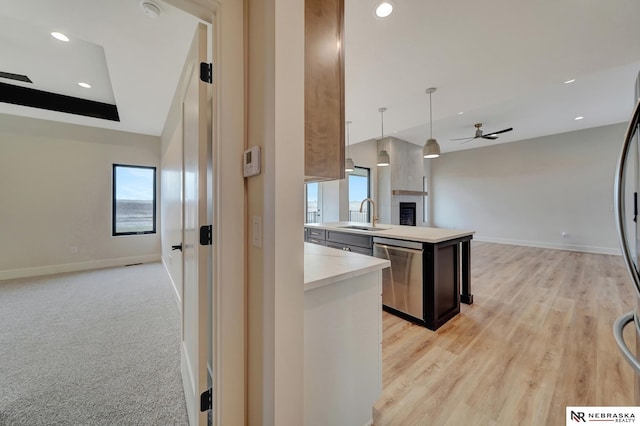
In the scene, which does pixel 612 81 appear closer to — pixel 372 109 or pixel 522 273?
pixel 522 273

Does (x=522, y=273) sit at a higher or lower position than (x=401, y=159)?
lower

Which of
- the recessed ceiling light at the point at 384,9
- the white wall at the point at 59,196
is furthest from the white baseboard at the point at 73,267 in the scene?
the recessed ceiling light at the point at 384,9

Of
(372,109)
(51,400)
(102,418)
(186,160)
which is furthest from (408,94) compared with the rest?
(51,400)

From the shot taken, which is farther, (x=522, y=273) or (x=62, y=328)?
(x=522, y=273)

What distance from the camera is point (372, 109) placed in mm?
3787

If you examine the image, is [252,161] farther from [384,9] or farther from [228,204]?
[384,9]

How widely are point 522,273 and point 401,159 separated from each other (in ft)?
13.2

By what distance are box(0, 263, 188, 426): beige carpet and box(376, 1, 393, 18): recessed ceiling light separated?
311 centimetres

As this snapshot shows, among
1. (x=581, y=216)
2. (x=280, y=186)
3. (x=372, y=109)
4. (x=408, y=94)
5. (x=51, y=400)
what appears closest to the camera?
(x=280, y=186)

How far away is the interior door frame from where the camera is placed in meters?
1.01

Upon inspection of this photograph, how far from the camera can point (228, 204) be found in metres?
1.03

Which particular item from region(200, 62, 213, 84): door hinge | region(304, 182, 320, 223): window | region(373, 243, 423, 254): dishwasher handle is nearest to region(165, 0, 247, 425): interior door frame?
region(200, 62, 213, 84): door hinge

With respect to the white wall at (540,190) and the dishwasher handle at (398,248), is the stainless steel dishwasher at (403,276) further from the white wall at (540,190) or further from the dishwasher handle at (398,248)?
the white wall at (540,190)

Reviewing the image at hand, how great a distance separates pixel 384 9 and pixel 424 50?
750mm
